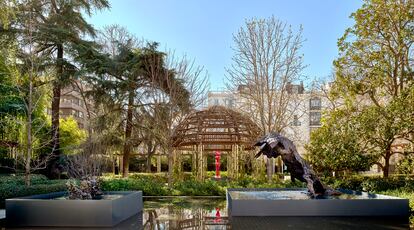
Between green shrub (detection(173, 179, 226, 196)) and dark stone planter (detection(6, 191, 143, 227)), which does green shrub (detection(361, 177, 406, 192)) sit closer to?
green shrub (detection(173, 179, 226, 196))

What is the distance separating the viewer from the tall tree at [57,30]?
20438mm

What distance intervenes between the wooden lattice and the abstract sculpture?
6.37 metres

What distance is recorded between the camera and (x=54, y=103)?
2223 cm

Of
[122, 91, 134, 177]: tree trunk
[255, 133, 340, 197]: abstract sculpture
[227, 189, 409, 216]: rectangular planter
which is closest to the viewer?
[227, 189, 409, 216]: rectangular planter

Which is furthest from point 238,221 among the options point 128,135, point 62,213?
point 128,135

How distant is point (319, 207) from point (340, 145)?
5.87 m

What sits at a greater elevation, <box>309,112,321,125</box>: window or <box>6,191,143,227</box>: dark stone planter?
<box>309,112,321,125</box>: window

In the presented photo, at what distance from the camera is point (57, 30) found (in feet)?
66.9

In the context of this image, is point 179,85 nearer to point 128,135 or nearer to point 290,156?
point 128,135

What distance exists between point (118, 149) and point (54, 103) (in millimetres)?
4774

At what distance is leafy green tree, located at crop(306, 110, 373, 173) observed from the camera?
1505cm

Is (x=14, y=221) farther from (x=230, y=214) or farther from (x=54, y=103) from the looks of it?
(x=54, y=103)

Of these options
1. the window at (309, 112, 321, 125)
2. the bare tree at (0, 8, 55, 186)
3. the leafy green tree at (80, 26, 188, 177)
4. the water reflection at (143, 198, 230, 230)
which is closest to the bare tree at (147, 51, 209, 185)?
the leafy green tree at (80, 26, 188, 177)

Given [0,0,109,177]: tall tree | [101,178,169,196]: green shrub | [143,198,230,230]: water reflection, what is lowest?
[143,198,230,230]: water reflection
